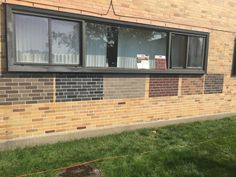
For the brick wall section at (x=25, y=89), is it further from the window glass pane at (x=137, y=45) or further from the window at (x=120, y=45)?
the window glass pane at (x=137, y=45)

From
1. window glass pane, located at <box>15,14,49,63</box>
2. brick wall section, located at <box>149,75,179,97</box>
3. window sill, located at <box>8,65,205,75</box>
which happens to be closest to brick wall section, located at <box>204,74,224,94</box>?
window sill, located at <box>8,65,205,75</box>

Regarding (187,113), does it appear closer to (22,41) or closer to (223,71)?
(223,71)

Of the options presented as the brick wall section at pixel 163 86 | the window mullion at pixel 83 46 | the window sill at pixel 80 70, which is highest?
the window mullion at pixel 83 46

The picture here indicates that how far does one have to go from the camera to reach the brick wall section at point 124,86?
20.1ft

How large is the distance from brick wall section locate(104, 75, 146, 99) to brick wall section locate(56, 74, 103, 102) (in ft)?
0.59

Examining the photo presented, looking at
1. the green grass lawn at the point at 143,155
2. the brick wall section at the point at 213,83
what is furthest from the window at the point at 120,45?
the brick wall section at the point at 213,83

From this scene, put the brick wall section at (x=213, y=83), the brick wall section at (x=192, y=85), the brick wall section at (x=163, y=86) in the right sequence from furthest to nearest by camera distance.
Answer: the brick wall section at (x=213, y=83)
the brick wall section at (x=192, y=85)
the brick wall section at (x=163, y=86)

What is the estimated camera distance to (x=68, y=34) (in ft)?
18.5

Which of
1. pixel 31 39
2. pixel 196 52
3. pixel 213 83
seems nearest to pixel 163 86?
pixel 196 52

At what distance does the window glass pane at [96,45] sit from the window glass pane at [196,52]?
270 cm

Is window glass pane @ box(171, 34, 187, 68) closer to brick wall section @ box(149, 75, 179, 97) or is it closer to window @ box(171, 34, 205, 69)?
window @ box(171, 34, 205, 69)

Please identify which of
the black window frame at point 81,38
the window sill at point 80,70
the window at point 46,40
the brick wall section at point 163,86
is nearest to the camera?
the black window frame at point 81,38

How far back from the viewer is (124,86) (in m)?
6.37

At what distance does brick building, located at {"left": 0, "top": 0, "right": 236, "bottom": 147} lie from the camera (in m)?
5.04
